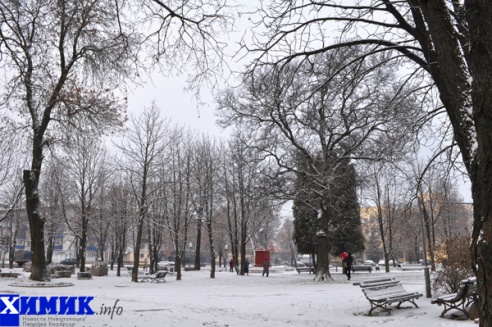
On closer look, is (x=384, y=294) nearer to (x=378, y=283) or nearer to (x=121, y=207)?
(x=378, y=283)

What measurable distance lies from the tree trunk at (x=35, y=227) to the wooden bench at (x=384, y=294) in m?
13.8

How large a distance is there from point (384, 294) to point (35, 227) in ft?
48.5

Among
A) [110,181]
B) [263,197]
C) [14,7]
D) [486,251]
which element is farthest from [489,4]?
[110,181]

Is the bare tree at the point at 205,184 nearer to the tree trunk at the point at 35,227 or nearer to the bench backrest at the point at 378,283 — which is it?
the tree trunk at the point at 35,227

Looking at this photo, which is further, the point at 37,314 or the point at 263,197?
the point at 263,197

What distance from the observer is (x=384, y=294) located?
1105 cm

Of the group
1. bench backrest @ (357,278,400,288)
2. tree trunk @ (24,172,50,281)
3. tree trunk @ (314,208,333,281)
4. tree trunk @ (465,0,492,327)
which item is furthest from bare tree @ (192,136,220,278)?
tree trunk @ (465,0,492,327)

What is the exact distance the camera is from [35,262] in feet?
59.5

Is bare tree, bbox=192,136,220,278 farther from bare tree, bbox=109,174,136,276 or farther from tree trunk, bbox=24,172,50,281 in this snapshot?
tree trunk, bbox=24,172,50,281

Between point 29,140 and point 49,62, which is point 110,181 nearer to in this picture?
point 29,140

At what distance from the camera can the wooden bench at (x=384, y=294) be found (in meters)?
10.7

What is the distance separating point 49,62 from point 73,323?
240 inches

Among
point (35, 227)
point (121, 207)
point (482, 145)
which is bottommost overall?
point (35, 227)

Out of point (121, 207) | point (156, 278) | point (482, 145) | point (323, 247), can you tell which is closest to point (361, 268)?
point (323, 247)
